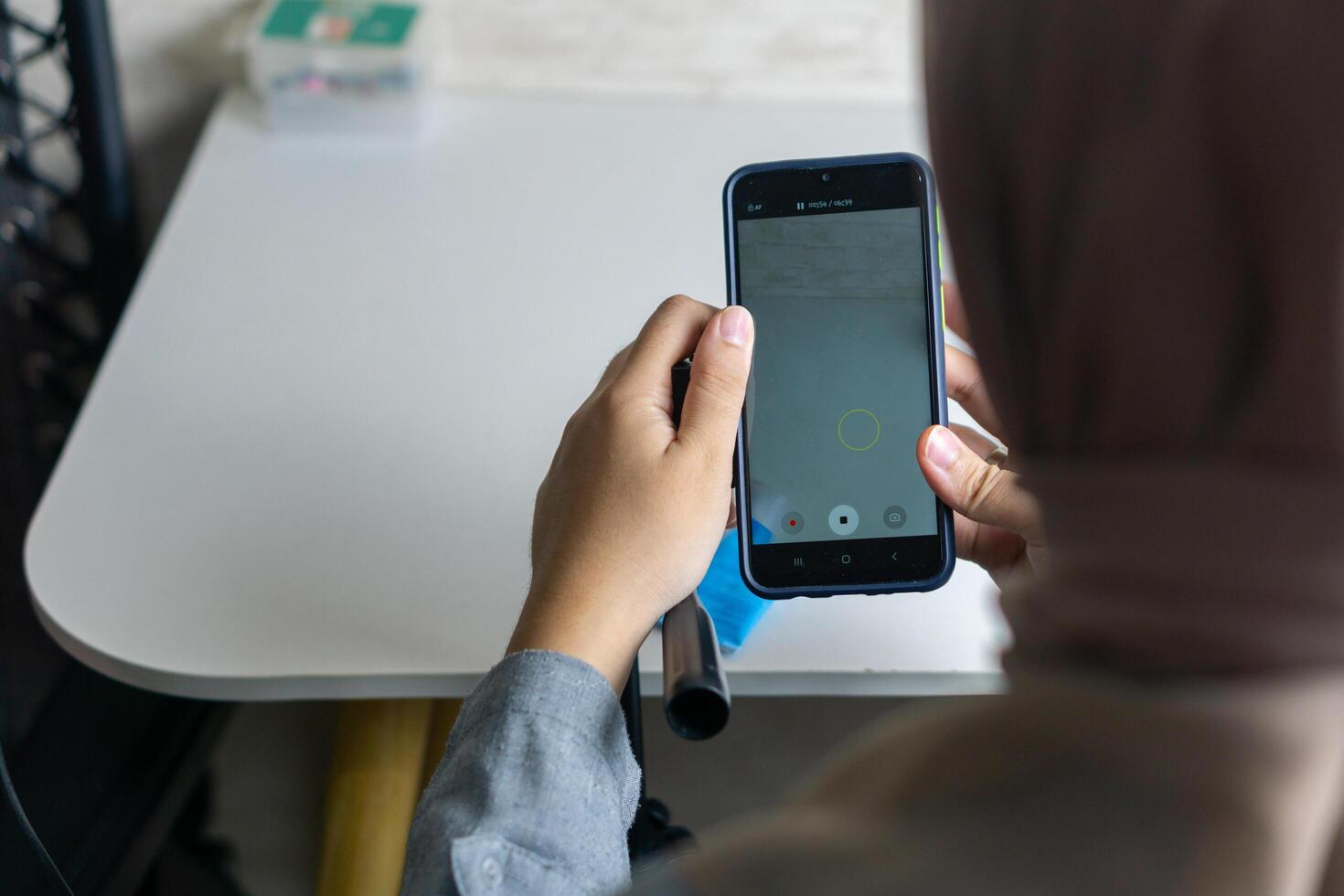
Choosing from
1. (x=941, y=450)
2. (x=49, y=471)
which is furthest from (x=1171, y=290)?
(x=49, y=471)

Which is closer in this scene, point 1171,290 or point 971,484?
point 1171,290

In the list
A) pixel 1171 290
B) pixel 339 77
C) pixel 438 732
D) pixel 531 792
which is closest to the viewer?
pixel 1171 290

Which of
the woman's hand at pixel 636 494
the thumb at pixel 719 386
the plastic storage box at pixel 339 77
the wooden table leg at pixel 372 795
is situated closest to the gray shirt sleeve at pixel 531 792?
the woman's hand at pixel 636 494

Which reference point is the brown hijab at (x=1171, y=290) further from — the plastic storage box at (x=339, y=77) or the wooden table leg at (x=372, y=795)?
the plastic storage box at (x=339, y=77)

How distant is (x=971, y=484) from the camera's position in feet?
1.91

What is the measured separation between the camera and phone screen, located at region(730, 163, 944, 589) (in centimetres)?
60

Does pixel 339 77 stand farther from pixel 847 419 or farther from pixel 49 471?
pixel 847 419

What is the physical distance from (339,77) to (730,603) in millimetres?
618

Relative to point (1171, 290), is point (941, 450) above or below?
below

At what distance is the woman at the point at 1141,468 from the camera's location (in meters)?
0.17

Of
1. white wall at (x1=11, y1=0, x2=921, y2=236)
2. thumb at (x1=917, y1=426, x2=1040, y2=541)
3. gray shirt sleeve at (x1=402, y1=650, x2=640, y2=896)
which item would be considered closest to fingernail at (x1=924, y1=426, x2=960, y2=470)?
thumb at (x1=917, y1=426, x2=1040, y2=541)

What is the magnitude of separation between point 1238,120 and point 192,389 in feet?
2.37

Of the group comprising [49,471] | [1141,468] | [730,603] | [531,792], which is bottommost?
[49,471]

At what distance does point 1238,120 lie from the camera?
17 centimetres
